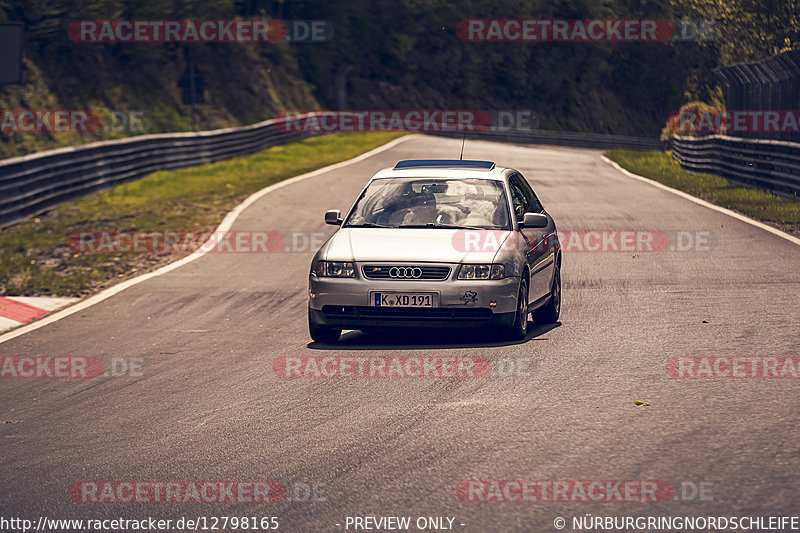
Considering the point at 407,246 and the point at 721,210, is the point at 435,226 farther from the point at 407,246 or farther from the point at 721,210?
the point at 721,210

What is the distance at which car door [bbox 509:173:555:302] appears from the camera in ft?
34.4

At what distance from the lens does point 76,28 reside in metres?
45.7

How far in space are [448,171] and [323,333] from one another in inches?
93.0

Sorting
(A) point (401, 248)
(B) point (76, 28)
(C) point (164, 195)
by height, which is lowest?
(C) point (164, 195)

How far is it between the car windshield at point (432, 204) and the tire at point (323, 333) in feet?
3.91

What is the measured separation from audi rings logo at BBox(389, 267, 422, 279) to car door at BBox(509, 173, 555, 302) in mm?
1246

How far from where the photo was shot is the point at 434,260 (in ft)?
31.7

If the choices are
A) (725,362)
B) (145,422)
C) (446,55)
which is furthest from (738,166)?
(446,55)

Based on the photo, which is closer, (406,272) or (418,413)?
(418,413)

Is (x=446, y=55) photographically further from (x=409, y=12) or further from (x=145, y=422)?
(x=145, y=422)

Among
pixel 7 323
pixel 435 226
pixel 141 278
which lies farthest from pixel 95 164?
pixel 435 226

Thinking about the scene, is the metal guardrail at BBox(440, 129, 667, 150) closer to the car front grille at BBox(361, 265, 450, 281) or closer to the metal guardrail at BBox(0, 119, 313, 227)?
the metal guardrail at BBox(0, 119, 313, 227)

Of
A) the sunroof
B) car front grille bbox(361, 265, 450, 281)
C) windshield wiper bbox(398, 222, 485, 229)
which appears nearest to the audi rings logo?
car front grille bbox(361, 265, 450, 281)

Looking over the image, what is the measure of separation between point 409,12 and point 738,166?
179 ft
